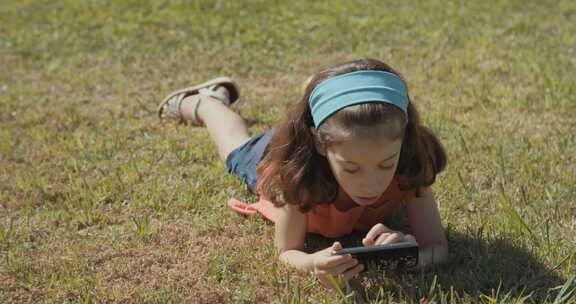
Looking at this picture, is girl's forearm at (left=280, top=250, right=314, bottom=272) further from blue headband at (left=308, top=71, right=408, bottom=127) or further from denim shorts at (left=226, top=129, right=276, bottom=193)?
denim shorts at (left=226, top=129, right=276, bottom=193)

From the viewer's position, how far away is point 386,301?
9.70ft

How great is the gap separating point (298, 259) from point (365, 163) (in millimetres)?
548

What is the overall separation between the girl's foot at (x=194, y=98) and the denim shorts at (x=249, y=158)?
794 mm

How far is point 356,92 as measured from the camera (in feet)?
9.54

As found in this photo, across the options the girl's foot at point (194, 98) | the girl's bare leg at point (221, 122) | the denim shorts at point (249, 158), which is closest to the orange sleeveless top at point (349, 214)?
the denim shorts at point (249, 158)

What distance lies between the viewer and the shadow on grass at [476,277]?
2989 millimetres

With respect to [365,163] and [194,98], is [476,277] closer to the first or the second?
[365,163]

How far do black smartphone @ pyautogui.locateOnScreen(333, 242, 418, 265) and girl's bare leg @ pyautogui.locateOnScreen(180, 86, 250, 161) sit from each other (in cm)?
173

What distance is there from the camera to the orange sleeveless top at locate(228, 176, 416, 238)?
338 centimetres

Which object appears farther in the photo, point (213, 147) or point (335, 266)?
point (213, 147)

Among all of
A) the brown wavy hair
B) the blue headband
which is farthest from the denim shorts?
the blue headband

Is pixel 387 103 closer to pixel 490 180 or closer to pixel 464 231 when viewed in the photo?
pixel 464 231

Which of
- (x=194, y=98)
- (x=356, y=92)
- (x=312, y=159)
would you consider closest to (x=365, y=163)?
(x=356, y=92)

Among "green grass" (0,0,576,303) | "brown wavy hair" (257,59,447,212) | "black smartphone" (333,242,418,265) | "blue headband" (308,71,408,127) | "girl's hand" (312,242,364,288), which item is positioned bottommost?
"green grass" (0,0,576,303)
